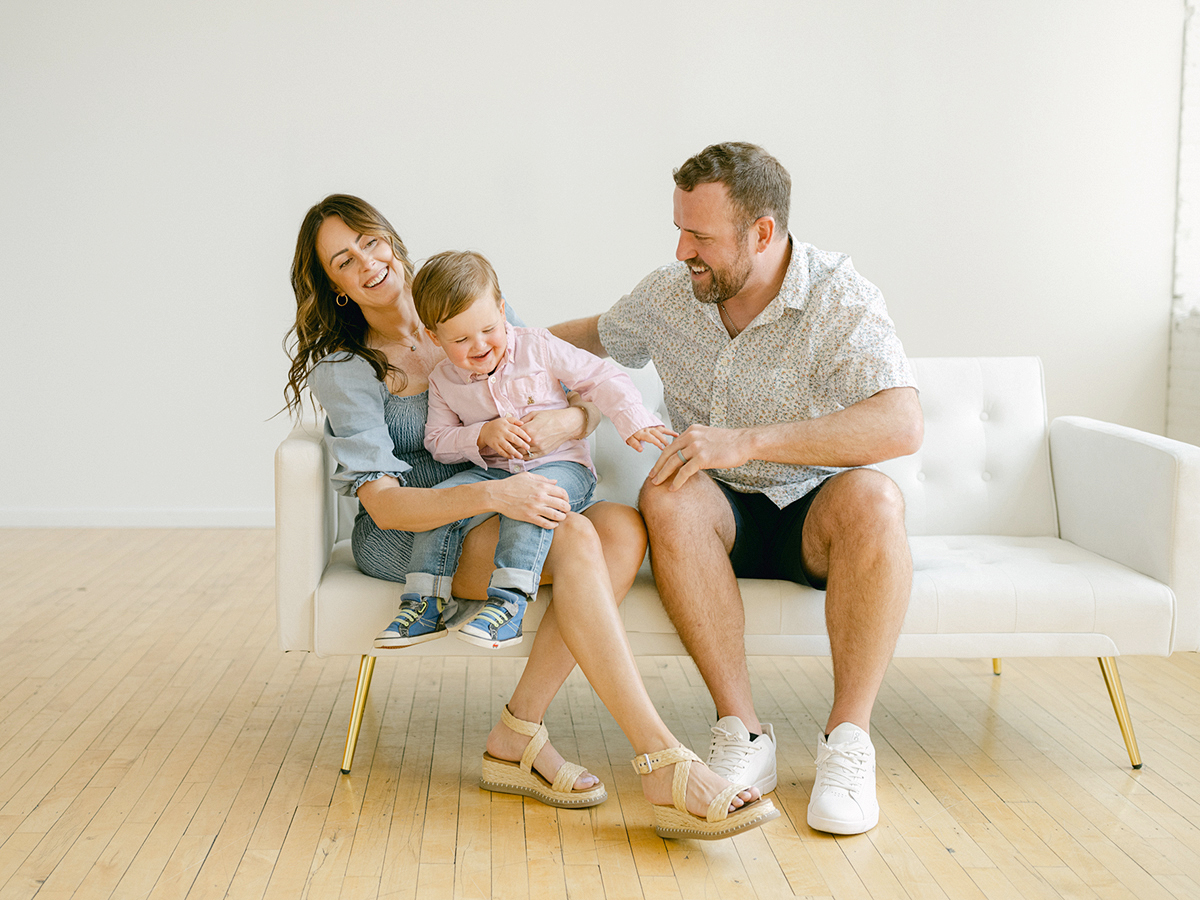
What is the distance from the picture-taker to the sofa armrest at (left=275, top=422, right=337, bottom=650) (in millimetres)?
1887

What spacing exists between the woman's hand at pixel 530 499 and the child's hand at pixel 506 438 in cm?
9

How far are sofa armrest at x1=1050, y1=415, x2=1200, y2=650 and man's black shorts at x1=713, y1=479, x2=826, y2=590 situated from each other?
1.98ft

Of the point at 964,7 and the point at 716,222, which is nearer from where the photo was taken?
the point at 716,222

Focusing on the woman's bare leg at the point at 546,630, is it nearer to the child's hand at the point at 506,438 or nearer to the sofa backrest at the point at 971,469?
the child's hand at the point at 506,438

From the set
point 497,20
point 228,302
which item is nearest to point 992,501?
point 497,20

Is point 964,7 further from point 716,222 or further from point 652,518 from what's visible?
point 652,518

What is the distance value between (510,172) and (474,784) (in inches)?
111

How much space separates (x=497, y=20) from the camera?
13.4 feet

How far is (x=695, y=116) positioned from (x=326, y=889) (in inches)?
132

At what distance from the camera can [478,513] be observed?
5.99ft

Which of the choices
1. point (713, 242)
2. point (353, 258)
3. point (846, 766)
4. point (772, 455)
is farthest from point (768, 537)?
point (353, 258)

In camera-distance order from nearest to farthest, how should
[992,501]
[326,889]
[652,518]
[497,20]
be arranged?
[326,889]
[652,518]
[992,501]
[497,20]

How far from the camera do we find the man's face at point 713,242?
6.32 feet

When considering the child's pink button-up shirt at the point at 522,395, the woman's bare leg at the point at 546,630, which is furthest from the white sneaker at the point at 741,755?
the child's pink button-up shirt at the point at 522,395
